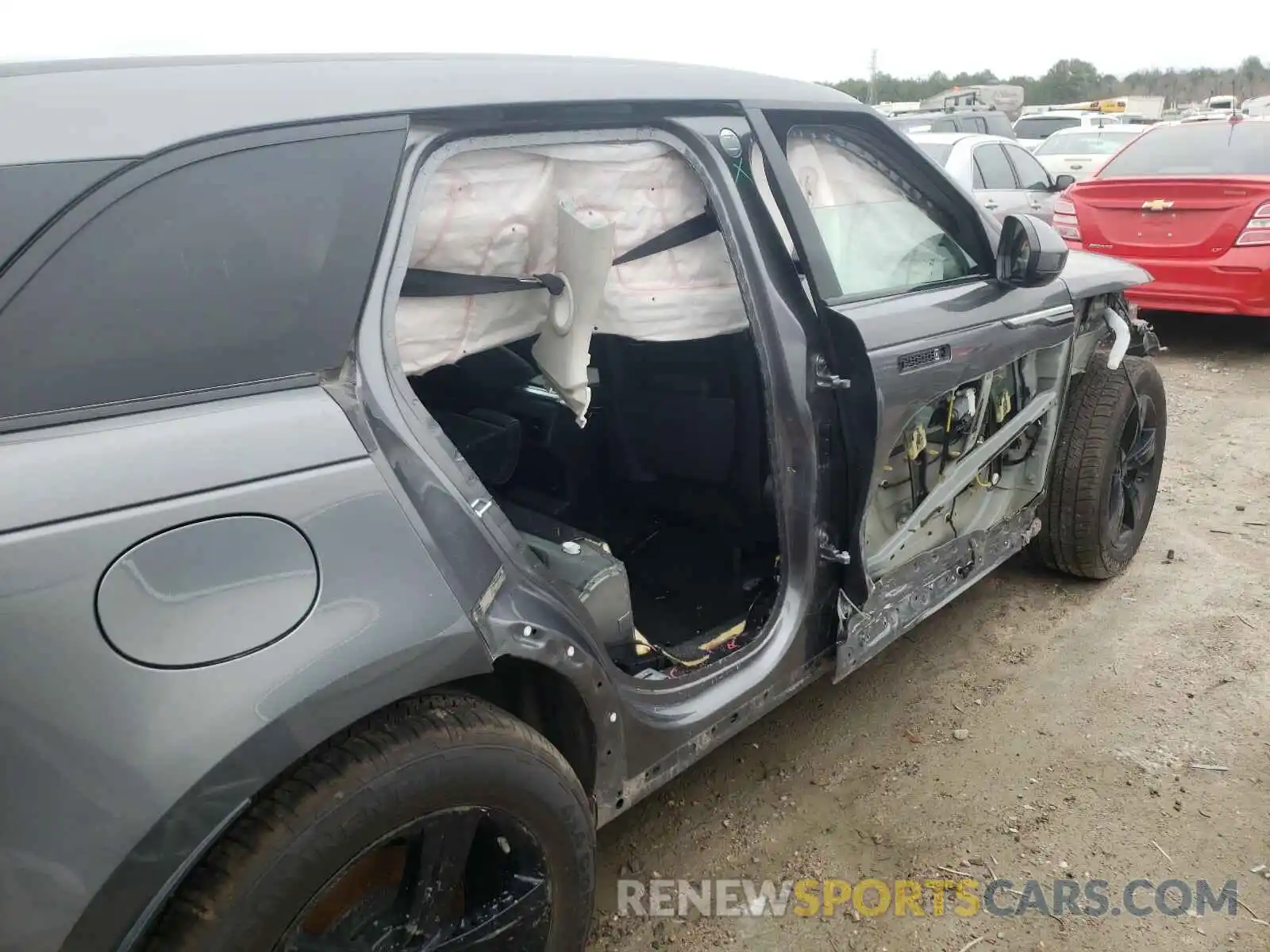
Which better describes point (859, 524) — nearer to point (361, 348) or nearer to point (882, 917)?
point (882, 917)

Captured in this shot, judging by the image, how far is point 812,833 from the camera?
2279 millimetres

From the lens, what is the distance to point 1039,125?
62.4 ft

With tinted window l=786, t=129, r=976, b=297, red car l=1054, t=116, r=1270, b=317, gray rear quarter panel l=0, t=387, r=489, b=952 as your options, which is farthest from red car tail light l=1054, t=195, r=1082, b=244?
gray rear quarter panel l=0, t=387, r=489, b=952

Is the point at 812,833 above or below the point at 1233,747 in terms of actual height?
above

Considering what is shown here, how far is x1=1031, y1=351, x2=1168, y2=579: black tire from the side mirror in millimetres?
723

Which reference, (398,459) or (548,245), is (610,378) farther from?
(398,459)

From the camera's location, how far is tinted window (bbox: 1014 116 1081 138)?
61.5ft

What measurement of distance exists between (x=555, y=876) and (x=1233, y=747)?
2.03 meters

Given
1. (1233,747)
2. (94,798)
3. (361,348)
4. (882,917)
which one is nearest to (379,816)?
(94,798)

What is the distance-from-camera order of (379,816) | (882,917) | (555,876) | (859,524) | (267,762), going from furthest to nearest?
(859,524), (882,917), (555,876), (379,816), (267,762)

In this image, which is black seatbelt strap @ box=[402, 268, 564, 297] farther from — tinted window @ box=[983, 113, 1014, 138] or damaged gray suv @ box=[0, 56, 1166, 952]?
tinted window @ box=[983, 113, 1014, 138]

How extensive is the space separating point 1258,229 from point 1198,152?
1.15 m

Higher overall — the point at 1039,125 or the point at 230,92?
the point at 230,92

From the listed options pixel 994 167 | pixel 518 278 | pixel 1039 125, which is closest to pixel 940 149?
pixel 994 167
